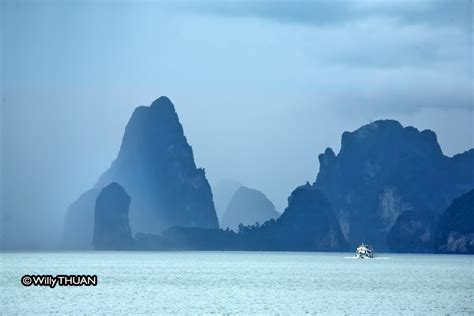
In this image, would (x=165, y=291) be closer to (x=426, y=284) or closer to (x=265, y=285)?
(x=265, y=285)

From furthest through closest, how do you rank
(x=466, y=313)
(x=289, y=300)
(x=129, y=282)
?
(x=129, y=282)
(x=289, y=300)
(x=466, y=313)

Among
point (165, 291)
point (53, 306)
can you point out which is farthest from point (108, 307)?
point (165, 291)

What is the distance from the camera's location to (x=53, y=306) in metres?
80.2

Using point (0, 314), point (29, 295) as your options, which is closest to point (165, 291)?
point (29, 295)

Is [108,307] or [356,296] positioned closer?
[108,307]

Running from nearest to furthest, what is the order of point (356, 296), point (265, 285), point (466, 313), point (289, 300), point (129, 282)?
point (466, 313), point (289, 300), point (356, 296), point (265, 285), point (129, 282)

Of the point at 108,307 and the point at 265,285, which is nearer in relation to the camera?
Result: the point at 108,307

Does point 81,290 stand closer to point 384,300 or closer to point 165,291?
point 165,291

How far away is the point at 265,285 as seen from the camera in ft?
383

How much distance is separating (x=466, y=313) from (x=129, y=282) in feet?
196

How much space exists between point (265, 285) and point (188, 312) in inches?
1635

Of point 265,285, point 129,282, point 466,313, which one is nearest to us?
point 466,313

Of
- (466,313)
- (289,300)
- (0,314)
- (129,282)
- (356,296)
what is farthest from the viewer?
(129,282)

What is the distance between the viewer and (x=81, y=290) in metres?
102
